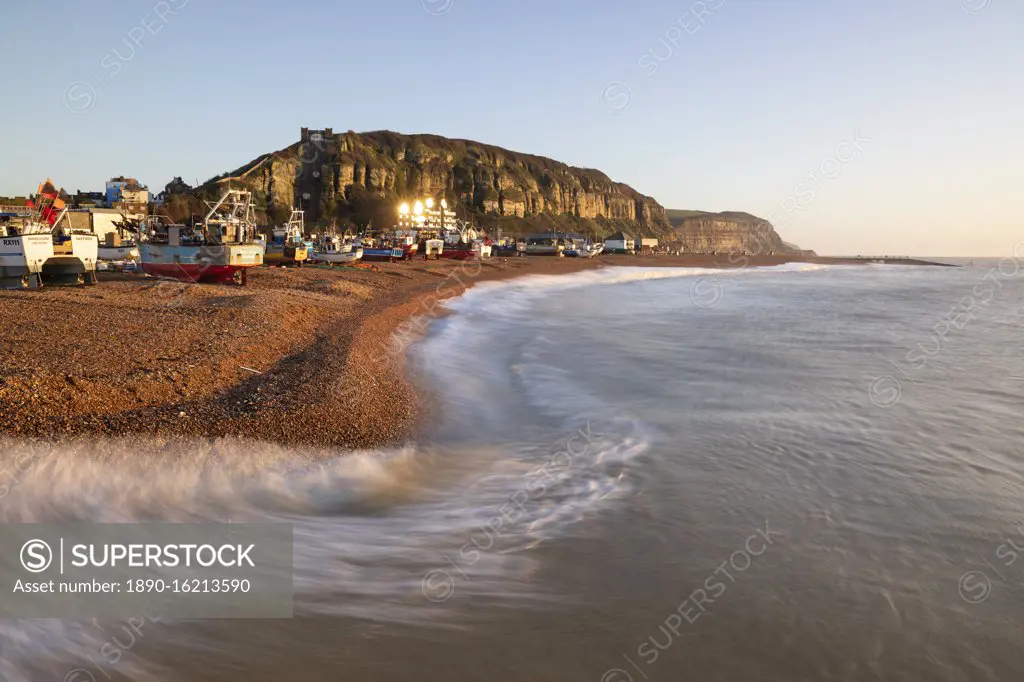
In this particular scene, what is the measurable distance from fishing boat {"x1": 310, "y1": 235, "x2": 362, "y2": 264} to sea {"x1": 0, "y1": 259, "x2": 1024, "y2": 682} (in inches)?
1609

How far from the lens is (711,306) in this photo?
43.8m

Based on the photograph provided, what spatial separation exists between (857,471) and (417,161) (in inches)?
7539

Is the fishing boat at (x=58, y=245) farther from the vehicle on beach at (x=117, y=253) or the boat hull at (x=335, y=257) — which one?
the boat hull at (x=335, y=257)

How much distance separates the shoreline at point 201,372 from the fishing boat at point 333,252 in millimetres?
32429

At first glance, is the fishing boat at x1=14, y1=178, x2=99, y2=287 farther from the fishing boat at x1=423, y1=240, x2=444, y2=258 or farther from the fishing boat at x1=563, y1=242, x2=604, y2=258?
the fishing boat at x1=563, y1=242, x2=604, y2=258

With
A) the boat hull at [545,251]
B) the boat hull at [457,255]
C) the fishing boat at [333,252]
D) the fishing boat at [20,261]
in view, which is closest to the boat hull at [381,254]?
the fishing boat at [333,252]

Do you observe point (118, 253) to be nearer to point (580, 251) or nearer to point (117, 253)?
point (117, 253)

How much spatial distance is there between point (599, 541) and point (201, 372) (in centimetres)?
790

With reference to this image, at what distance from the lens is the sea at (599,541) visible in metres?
5.30

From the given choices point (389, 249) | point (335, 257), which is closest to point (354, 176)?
point (389, 249)

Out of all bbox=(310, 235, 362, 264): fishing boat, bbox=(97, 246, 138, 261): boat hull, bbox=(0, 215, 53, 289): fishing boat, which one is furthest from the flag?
bbox=(310, 235, 362, 264): fishing boat

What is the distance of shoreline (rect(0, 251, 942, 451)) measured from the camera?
29.5ft

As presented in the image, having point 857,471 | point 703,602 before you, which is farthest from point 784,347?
point 703,602

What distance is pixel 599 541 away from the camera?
7527 mm
